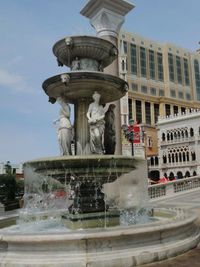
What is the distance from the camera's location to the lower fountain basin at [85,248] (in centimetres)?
481

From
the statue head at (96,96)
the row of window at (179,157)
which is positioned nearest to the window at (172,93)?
the row of window at (179,157)

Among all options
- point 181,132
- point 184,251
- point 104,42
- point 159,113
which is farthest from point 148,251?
point 159,113

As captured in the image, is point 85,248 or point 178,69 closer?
point 85,248

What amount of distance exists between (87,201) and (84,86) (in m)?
2.54

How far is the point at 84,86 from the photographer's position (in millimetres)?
7695

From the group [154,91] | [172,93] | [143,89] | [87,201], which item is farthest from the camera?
[172,93]

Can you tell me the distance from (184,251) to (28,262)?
254cm

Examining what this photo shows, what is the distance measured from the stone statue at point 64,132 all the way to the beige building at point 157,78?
2705 inches

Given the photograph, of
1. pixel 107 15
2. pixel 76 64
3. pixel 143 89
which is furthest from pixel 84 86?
pixel 143 89

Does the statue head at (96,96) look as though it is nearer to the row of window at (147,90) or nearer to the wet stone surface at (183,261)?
the wet stone surface at (183,261)

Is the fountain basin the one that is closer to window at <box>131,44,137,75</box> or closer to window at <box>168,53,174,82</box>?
window at <box>131,44,137,75</box>

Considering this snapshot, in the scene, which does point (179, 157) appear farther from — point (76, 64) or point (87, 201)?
point (87, 201)

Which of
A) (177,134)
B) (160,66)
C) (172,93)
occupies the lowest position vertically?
(177,134)

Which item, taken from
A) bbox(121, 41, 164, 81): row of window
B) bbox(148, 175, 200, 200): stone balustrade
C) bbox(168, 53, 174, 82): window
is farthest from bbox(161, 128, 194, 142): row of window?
bbox(148, 175, 200, 200): stone balustrade
